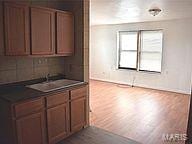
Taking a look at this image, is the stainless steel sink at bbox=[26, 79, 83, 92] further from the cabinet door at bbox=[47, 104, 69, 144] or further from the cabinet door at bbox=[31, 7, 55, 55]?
the cabinet door at bbox=[31, 7, 55, 55]

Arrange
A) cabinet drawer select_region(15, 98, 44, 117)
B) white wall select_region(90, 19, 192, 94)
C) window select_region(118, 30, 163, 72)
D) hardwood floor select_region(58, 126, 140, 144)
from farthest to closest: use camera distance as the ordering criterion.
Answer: window select_region(118, 30, 163, 72), white wall select_region(90, 19, 192, 94), hardwood floor select_region(58, 126, 140, 144), cabinet drawer select_region(15, 98, 44, 117)

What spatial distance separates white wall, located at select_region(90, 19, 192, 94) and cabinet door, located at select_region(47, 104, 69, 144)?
169 inches

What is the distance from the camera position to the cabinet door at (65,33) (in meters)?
2.97

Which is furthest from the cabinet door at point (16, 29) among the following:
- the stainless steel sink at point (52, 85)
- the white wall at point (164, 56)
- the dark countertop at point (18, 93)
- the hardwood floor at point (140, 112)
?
the white wall at point (164, 56)

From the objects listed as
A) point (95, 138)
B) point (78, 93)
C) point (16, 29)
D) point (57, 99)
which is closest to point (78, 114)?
point (78, 93)

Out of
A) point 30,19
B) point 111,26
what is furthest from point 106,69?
point 30,19

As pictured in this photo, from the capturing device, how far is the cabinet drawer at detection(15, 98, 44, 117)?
214cm

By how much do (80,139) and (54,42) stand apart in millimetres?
1674

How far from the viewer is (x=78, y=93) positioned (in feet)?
9.80

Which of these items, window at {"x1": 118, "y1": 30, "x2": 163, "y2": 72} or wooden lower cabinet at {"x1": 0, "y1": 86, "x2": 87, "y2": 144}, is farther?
window at {"x1": 118, "y1": 30, "x2": 163, "y2": 72}

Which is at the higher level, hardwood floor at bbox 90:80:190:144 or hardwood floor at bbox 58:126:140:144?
hardwood floor at bbox 90:80:190:144

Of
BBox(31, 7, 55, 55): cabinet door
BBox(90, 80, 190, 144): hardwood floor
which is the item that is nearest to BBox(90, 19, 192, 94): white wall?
BBox(90, 80, 190, 144): hardwood floor

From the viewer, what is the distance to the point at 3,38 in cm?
227

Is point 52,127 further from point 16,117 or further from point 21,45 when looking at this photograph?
point 21,45
